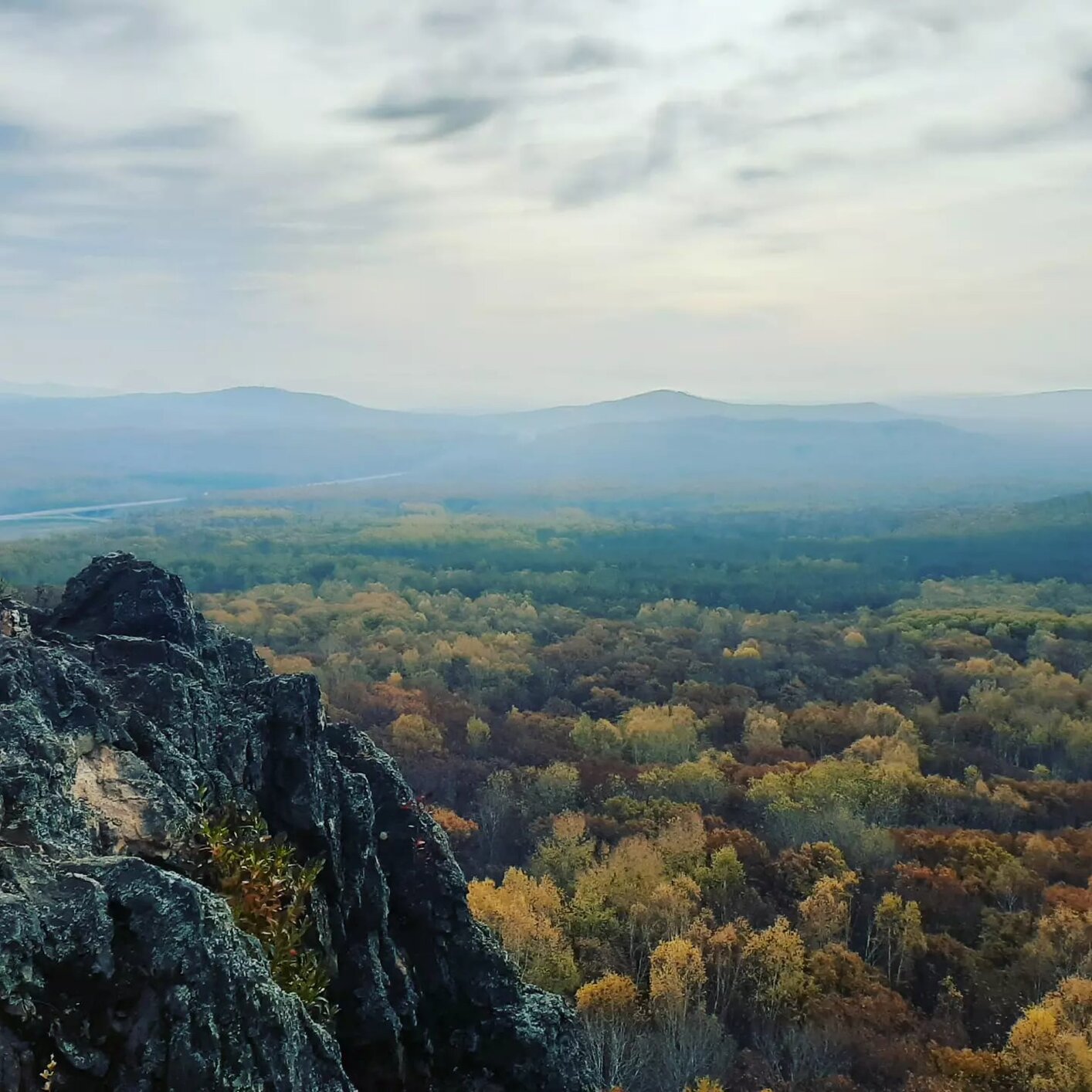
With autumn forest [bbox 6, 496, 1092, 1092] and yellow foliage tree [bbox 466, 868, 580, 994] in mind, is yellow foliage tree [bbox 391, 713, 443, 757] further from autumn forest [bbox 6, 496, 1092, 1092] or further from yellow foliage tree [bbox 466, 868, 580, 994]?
yellow foliage tree [bbox 466, 868, 580, 994]

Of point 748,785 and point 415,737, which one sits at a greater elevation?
point 415,737

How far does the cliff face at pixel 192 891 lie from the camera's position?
23.8 feet

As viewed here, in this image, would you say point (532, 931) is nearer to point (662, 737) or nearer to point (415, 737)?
point (415, 737)

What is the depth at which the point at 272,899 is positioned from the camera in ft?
31.5

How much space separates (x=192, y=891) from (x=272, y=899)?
191 cm

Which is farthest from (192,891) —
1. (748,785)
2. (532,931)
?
(748,785)

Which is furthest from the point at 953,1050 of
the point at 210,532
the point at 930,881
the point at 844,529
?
the point at 844,529

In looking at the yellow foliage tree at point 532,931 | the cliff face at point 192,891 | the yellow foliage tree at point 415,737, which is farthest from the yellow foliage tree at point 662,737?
the cliff face at point 192,891

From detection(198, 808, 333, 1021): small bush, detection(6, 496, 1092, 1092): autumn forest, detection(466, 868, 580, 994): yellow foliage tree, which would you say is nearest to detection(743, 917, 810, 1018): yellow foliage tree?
detection(6, 496, 1092, 1092): autumn forest

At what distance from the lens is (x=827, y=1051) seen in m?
24.4

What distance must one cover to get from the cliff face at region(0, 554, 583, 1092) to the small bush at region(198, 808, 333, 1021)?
1.27ft

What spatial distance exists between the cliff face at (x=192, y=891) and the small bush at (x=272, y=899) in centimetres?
39

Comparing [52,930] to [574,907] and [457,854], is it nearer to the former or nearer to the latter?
[574,907]

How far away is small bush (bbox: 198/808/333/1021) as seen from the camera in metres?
9.37
